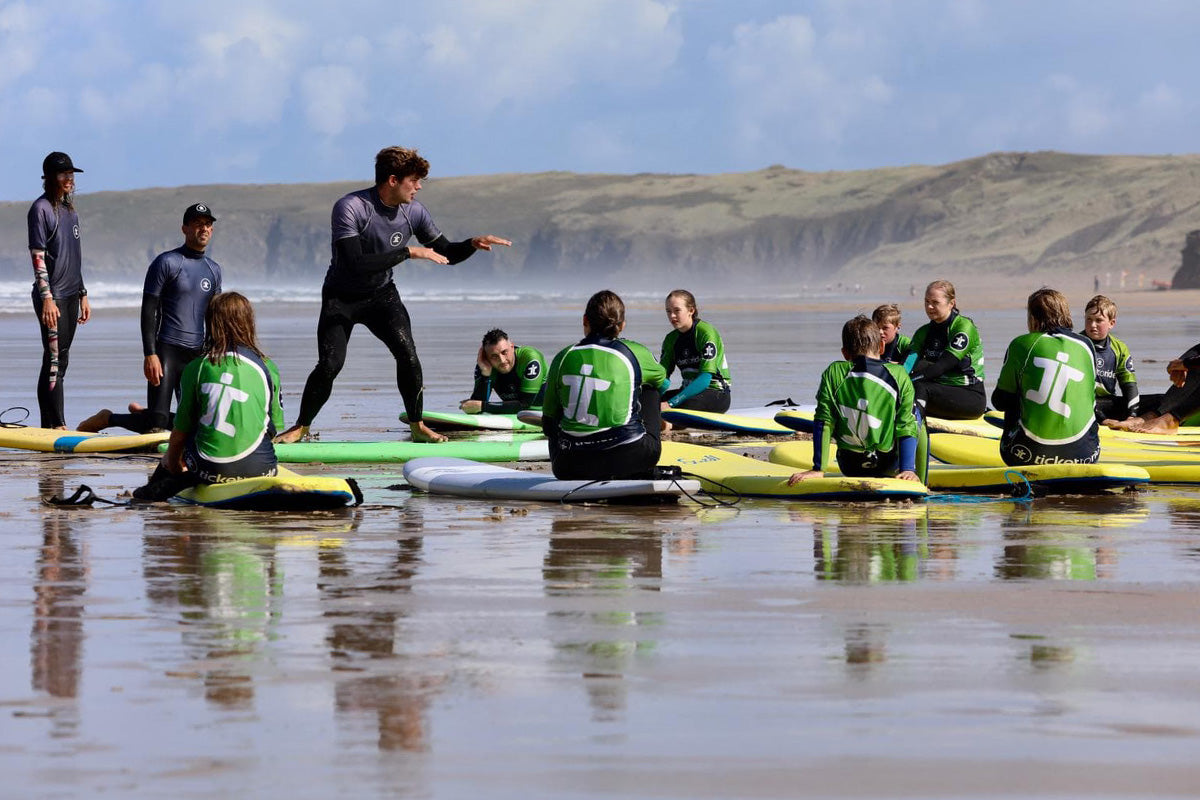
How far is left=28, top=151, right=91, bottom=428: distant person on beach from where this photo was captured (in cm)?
1455

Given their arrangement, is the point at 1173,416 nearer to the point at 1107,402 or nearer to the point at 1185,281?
the point at 1107,402

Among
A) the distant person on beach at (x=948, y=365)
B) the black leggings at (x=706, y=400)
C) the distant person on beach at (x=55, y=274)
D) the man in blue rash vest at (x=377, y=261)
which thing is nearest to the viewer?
the man in blue rash vest at (x=377, y=261)

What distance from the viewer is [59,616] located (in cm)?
692

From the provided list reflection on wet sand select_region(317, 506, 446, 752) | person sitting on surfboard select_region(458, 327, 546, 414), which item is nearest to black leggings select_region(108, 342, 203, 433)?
person sitting on surfboard select_region(458, 327, 546, 414)

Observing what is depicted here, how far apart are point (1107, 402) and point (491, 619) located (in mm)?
8759

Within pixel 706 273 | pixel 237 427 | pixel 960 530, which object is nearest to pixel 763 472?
pixel 960 530

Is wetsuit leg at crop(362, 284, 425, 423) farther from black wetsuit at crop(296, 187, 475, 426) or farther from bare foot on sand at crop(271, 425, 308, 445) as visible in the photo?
bare foot on sand at crop(271, 425, 308, 445)

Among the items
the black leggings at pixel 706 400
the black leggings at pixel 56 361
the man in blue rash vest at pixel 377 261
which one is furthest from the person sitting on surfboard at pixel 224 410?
the black leggings at pixel 706 400

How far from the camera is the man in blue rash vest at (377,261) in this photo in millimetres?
12766

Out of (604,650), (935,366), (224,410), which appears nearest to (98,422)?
(224,410)

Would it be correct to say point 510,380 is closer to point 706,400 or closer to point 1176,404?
point 706,400

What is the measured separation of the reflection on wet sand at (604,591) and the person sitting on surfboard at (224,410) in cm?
160

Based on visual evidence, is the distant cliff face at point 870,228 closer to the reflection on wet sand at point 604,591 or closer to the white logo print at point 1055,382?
the white logo print at point 1055,382

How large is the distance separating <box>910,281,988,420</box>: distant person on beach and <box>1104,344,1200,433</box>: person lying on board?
138 cm
